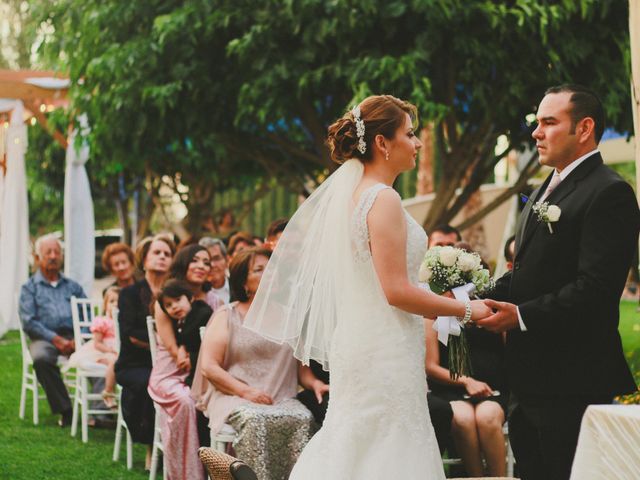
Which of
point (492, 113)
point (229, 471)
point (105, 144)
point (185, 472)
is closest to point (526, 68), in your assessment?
point (492, 113)

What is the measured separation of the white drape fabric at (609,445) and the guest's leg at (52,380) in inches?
276

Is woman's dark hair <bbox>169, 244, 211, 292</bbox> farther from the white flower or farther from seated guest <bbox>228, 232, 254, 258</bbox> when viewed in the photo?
the white flower

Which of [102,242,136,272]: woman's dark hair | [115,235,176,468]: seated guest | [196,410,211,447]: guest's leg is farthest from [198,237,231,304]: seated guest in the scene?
[196,410,211,447]: guest's leg

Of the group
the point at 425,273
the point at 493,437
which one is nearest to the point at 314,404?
the point at 493,437

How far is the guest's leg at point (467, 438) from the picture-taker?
20.5 ft

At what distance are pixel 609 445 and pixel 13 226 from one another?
13.5 metres

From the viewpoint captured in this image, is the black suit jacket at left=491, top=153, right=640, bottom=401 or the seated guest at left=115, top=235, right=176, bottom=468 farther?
the seated guest at left=115, top=235, right=176, bottom=468

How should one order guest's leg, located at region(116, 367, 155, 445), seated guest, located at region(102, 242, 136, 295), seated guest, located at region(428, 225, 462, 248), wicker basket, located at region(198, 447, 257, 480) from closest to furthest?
wicker basket, located at region(198, 447, 257, 480)
guest's leg, located at region(116, 367, 155, 445)
seated guest, located at region(428, 225, 462, 248)
seated guest, located at region(102, 242, 136, 295)

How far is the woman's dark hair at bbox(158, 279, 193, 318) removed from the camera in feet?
23.1

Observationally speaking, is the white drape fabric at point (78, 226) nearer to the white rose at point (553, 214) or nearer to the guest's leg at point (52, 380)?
the guest's leg at point (52, 380)

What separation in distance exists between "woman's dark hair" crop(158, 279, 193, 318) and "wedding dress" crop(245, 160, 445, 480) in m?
2.81

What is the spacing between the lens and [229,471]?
3.68 m

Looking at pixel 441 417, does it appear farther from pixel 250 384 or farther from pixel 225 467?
pixel 225 467

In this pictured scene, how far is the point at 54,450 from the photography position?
8.41m
